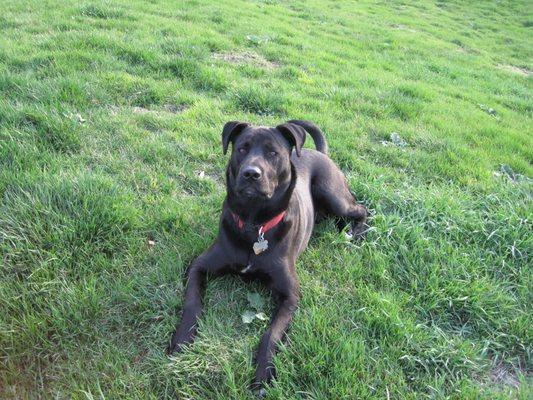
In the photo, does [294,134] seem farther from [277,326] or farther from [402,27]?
[402,27]

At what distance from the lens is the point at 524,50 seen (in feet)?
45.7

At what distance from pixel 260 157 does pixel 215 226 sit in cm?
80

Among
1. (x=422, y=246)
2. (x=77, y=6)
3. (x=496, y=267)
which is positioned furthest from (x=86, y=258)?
(x=77, y=6)

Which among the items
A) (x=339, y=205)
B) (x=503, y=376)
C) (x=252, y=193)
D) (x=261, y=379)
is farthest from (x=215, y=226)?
(x=503, y=376)

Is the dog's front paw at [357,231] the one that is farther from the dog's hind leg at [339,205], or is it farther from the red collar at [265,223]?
the red collar at [265,223]

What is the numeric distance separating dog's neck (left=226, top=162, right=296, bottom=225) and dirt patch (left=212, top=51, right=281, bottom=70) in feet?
14.0

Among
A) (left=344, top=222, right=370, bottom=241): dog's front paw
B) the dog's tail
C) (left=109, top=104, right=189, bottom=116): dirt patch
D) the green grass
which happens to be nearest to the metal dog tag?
the green grass

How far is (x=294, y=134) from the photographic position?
304 cm

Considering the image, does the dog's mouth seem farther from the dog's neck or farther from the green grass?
the green grass

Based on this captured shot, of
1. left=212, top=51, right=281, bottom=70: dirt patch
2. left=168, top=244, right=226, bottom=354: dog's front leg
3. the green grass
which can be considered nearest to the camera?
the green grass

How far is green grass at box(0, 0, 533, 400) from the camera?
93.0 inches

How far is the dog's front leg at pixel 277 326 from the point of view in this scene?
7.61 ft

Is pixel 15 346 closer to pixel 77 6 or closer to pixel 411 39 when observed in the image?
pixel 77 6

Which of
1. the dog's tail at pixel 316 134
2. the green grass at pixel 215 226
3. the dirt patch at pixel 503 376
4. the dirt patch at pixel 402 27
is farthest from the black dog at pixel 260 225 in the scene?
the dirt patch at pixel 402 27
